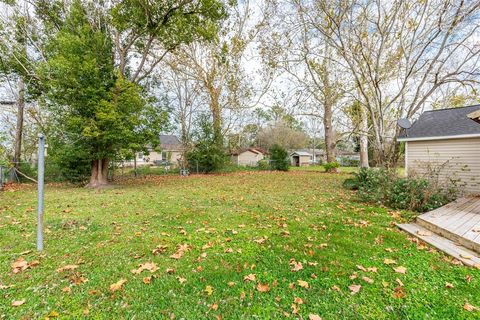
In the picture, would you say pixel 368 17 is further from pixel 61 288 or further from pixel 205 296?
pixel 61 288

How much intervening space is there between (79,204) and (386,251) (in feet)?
24.6

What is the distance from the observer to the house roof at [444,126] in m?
8.04

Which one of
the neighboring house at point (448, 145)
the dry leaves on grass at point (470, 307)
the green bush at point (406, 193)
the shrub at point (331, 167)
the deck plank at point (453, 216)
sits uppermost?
the neighboring house at point (448, 145)

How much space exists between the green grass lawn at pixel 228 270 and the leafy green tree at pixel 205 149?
1162 centimetres

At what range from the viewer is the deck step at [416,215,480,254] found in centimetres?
335

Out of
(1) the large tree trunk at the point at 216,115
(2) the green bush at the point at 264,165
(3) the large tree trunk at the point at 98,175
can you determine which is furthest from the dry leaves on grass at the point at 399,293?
(2) the green bush at the point at 264,165

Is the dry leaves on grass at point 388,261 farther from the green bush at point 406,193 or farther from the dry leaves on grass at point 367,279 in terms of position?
the green bush at point 406,193

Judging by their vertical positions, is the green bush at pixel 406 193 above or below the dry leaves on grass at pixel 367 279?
above

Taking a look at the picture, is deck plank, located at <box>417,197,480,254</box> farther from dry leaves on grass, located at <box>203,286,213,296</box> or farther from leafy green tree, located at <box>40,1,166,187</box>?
leafy green tree, located at <box>40,1,166,187</box>

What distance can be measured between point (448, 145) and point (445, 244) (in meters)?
7.12

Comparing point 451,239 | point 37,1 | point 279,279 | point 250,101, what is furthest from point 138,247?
point 250,101

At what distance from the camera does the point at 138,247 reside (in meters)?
3.45

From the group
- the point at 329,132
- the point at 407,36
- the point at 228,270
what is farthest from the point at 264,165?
the point at 228,270

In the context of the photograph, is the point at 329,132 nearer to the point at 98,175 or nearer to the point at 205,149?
the point at 205,149
